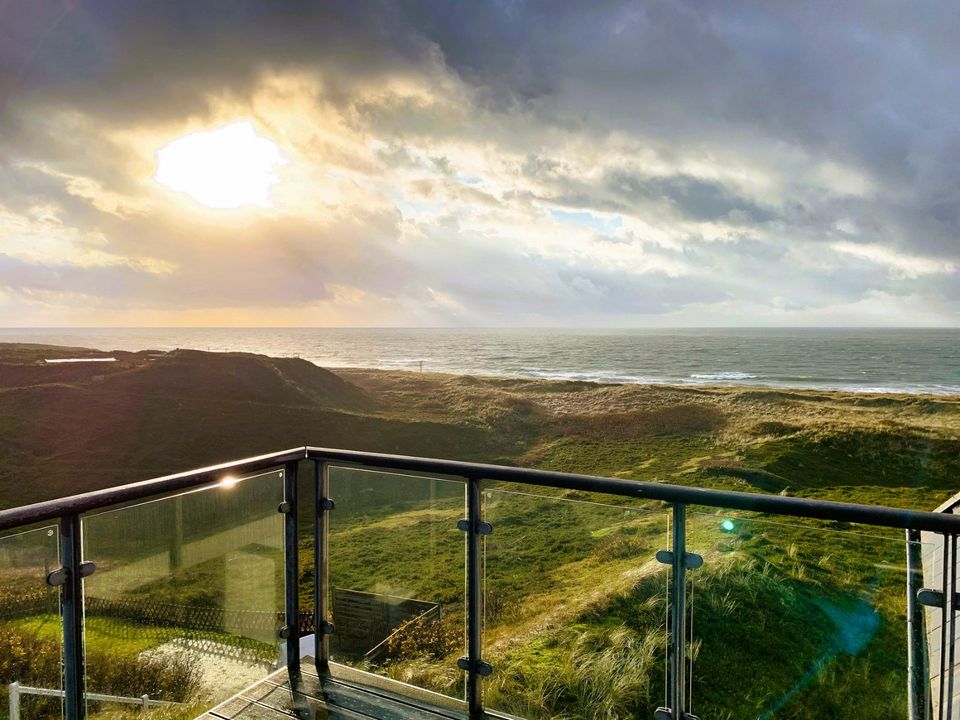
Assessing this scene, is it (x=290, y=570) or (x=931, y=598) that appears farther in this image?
(x=290, y=570)

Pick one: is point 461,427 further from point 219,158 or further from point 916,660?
point 916,660

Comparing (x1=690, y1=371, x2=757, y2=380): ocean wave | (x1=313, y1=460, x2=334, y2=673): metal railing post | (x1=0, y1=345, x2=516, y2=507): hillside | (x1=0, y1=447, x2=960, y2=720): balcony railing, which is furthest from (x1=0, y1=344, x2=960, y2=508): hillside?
(x1=313, y1=460, x2=334, y2=673): metal railing post

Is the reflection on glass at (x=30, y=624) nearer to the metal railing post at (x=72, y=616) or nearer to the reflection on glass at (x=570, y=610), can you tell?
the metal railing post at (x=72, y=616)

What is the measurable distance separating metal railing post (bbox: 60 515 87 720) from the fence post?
0.13 meters

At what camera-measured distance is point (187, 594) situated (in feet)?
6.72

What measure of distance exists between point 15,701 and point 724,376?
171ft

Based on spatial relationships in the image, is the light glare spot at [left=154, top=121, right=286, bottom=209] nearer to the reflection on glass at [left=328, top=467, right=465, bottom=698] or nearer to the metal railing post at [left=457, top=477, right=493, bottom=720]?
the reflection on glass at [left=328, top=467, right=465, bottom=698]

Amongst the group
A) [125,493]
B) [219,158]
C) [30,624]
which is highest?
[219,158]

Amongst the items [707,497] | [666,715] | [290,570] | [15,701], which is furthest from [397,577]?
[707,497]

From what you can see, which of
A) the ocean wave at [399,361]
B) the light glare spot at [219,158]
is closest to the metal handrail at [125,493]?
the light glare spot at [219,158]

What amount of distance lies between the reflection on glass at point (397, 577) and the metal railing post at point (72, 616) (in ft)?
2.77

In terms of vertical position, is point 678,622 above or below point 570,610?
above

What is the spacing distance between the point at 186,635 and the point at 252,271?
73.3 metres

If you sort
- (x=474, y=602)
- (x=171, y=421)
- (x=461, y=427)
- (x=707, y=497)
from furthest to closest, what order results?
(x=461, y=427) < (x=171, y=421) < (x=474, y=602) < (x=707, y=497)
